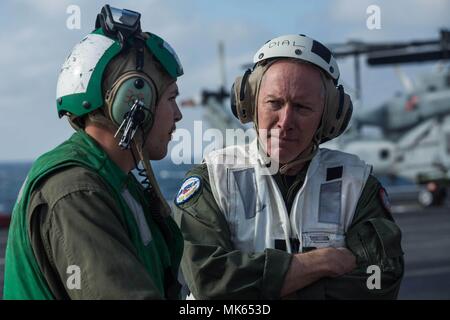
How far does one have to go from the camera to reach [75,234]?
177 cm

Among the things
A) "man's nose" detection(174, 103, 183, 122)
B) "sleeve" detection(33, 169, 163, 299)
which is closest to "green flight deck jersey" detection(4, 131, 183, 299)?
"sleeve" detection(33, 169, 163, 299)

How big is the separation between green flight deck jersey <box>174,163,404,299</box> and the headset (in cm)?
24

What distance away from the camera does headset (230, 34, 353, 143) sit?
278 centimetres

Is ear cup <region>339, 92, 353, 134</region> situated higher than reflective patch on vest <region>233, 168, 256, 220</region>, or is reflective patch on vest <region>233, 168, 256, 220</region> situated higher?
ear cup <region>339, 92, 353, 134</region>

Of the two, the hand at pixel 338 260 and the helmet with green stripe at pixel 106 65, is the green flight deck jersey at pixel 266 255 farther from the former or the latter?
the helmet with green stripe at pixel 106 65

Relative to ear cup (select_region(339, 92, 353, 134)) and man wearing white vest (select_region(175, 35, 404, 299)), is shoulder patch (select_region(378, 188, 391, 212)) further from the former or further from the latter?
ear cup (select_region(339, 92, 353, 134))

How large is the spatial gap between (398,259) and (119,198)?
128cm

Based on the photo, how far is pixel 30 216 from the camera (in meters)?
1.85

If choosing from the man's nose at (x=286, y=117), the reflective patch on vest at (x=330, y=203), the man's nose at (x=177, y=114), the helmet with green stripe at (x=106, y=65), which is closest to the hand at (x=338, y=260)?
the reflective patch on vest at (x=330, y=203)

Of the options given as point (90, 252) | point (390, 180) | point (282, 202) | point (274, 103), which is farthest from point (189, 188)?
point (390, 180)
